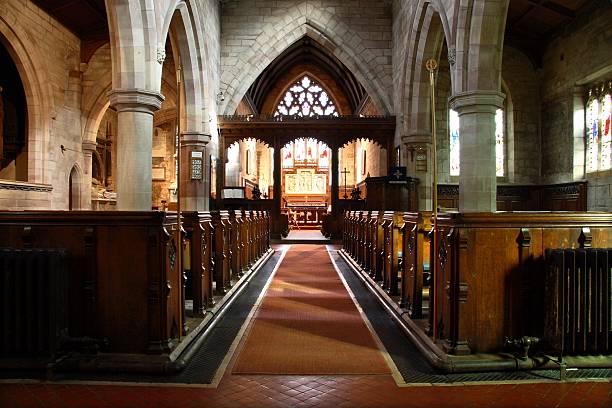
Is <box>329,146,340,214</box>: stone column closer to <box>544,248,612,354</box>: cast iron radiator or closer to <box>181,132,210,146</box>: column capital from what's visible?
<box>181,132,210,146</box>: column capital

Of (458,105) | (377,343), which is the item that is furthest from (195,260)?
(458,105)

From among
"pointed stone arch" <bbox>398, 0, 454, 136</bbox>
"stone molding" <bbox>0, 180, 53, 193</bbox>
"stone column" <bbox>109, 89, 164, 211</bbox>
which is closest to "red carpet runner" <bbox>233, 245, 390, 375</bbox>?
"stone column" <bbox>109, 89, 164, 211</bbox>

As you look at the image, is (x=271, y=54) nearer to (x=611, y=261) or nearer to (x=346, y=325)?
(x=346, y=325)

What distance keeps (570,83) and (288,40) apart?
8.02m

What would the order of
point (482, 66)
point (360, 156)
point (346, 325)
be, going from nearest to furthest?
point (346, 325)
point (482, 66)
point (360, 156)

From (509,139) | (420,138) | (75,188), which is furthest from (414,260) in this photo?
(75,188)

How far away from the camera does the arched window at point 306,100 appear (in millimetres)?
23375

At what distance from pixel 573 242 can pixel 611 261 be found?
250 millimetres

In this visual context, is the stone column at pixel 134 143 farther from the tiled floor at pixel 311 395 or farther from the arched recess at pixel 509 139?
the arched recess at pixel 509 139

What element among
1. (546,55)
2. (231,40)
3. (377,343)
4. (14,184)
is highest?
(231,40)

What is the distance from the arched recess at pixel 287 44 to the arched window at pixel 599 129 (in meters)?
5.53

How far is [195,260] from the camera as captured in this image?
14.1 ft

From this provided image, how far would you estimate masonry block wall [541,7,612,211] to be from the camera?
9906mm

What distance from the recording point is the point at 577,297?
2.97 m
